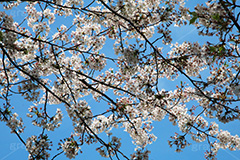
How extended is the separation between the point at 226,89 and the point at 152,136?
136 inches

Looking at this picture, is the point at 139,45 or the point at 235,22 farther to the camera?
the point at 139,45

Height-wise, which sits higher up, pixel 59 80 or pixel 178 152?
pixel 59 80

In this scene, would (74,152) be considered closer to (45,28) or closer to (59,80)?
(59,80)

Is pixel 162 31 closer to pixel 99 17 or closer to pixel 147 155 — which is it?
pixel 99 17

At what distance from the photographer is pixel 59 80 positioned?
701 cm

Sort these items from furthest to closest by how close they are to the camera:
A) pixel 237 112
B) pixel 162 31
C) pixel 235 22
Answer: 1. pixel 162 31
2. pixel 237 112
3. pixel 235 22

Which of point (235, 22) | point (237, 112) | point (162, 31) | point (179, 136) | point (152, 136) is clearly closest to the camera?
point (235, 22)

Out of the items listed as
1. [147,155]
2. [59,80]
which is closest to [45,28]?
[59,80]

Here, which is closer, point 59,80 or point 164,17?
point 164,17

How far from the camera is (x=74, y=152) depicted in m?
5.84

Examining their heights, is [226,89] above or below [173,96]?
below

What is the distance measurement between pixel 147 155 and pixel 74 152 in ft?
7.12

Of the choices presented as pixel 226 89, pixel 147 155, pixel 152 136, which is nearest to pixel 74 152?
pixel 147 155

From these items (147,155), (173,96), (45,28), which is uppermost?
(45,28)
